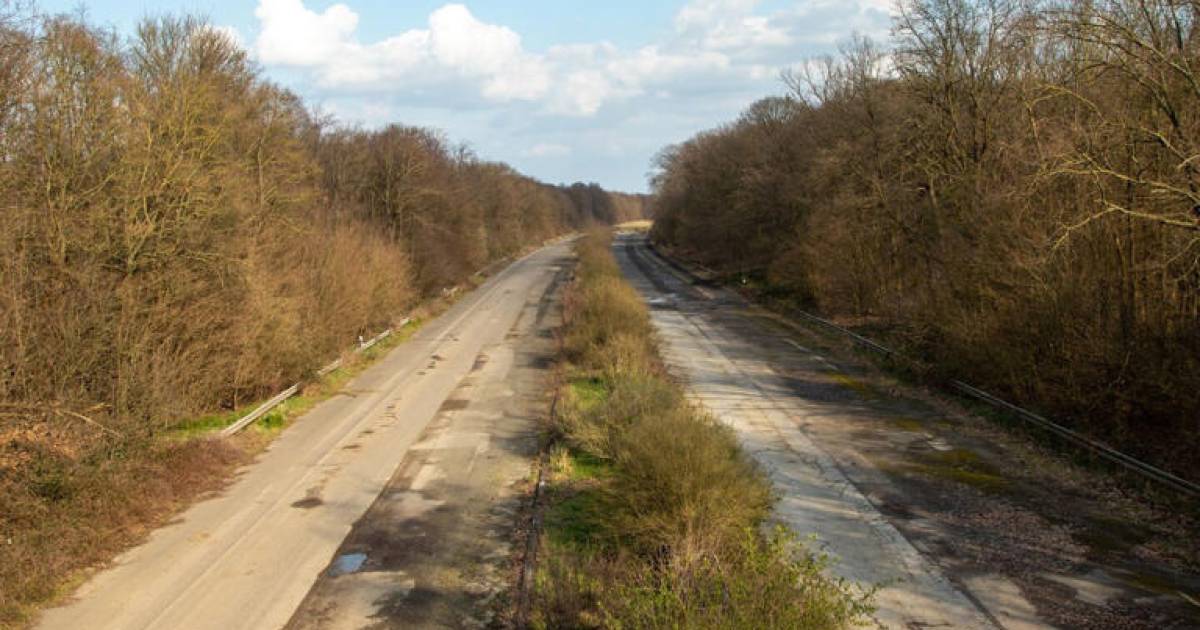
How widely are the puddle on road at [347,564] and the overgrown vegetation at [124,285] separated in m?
2.57

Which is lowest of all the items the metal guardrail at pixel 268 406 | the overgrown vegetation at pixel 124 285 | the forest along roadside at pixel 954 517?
the forest along roadside at pixel 954 517

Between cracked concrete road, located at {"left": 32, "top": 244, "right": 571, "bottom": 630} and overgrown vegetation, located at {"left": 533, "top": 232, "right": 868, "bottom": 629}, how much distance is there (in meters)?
0.84

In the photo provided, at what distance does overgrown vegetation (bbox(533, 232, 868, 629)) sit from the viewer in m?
5.54

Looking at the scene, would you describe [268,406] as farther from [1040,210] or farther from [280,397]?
[1040,210]

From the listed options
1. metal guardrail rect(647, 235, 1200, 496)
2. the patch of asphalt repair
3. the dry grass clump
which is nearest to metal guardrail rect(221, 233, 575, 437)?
the dry grass clump

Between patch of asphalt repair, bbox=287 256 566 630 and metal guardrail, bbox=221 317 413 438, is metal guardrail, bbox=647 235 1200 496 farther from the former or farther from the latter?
metal guardrail, bbox=221 317 413 438

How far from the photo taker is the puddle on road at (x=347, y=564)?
873cm

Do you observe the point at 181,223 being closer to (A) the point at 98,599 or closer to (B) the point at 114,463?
(B) the point at 114,463

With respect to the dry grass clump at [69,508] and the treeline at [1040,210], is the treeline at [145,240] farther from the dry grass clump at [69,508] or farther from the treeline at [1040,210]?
the treeline at [1040,210]

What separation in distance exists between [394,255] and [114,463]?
71.2 ft

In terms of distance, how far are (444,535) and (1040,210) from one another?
11705mm

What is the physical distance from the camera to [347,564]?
8945 millimetres

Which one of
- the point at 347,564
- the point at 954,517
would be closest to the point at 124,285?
the point at 347,564

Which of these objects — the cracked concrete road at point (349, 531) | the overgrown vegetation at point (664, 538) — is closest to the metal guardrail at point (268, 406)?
the cracked concrete road at point (349, 531)
